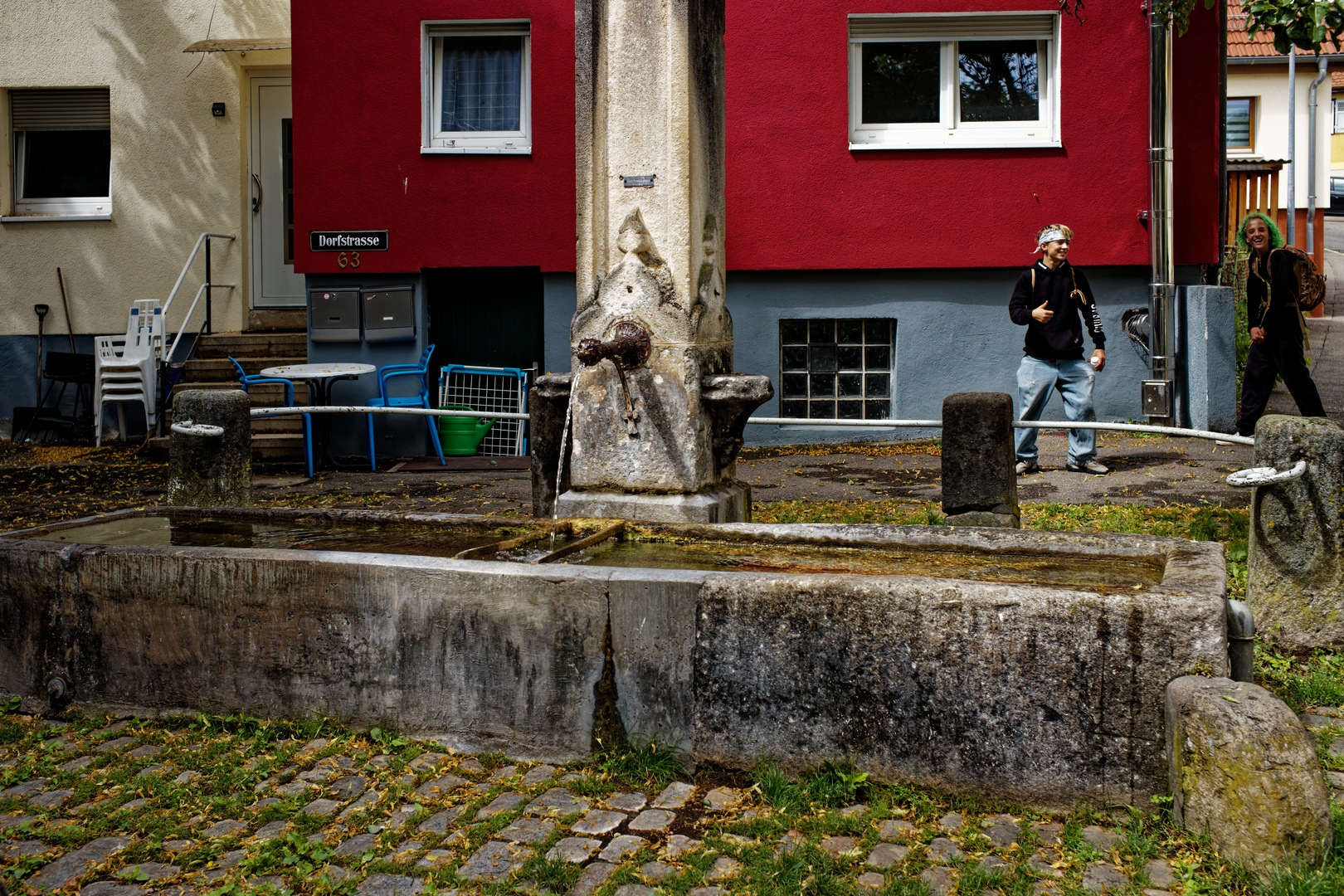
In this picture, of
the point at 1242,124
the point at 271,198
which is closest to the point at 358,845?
the point at 271,198

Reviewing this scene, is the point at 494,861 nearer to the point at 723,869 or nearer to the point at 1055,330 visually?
the point at 723,869

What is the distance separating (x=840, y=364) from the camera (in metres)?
12.1

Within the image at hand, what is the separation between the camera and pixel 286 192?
540 inches

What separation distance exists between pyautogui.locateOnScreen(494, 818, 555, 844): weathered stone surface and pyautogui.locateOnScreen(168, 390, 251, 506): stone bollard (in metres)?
3.16

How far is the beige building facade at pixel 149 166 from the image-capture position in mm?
13359

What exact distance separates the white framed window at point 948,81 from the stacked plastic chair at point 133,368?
7828mm

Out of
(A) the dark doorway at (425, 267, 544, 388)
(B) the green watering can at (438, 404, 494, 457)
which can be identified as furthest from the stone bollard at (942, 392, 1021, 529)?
(A) the dark doorway at (425, 267, 544, 388)

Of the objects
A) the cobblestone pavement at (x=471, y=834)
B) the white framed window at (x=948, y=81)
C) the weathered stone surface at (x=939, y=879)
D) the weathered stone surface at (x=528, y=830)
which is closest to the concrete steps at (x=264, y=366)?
the white framed window at (x=948, y=81)

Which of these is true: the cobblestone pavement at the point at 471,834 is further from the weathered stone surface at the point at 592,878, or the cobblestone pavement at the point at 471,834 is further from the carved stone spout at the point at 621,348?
the carved stone spout at the point at 621,348

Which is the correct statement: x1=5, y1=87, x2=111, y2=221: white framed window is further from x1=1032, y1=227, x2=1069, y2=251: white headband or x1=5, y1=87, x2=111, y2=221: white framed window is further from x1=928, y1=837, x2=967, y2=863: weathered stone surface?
x1=928, y1=837, x2=967, y2=863: weathered stone surface

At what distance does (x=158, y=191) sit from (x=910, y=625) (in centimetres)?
1255

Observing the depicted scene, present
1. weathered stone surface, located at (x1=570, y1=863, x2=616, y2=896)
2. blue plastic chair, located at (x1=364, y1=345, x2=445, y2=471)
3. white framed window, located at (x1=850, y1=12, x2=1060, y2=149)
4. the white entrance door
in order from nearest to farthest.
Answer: weathered stone surface, located at (x1=570, y1=863, x2=616, y2=896) → white framed window, located at (x1=850, y1=12, x2=1060, y2=149) → blue plastic chair, located at (x1=364, y1=345, x2=445, y2=471) → the white entrance door

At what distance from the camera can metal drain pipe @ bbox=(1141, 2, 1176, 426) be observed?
10984 millimetres

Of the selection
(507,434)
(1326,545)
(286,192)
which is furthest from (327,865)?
(286,192)
